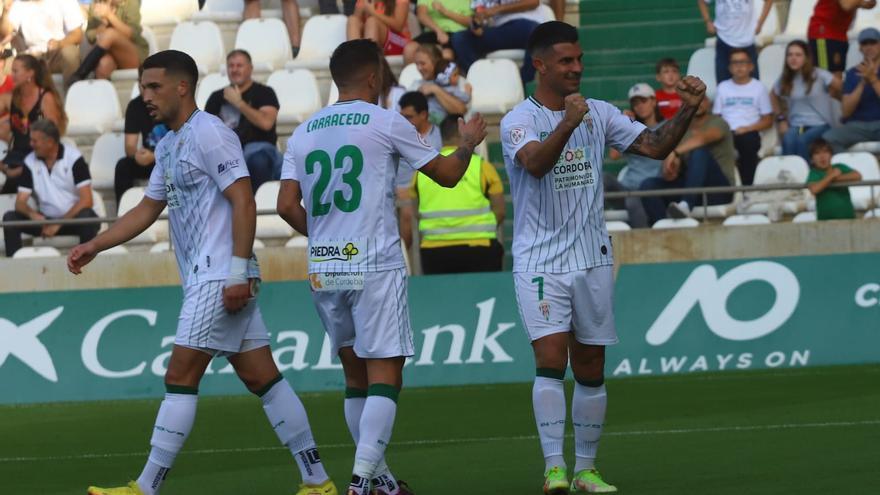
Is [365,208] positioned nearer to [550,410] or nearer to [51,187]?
[550,410]

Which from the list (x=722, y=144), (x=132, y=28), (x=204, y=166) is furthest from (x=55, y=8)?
(x=204, y=166)

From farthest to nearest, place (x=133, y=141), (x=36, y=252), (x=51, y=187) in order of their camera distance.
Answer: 1. (x=133, y=141)
2. (x=51, y=187)
3. (x=36, y=252)

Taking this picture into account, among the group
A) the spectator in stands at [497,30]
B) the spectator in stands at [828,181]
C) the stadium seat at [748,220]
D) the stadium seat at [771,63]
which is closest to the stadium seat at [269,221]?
the spectator in stands at [497,30]

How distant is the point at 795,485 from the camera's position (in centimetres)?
858

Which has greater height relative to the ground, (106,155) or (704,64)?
(704,64)

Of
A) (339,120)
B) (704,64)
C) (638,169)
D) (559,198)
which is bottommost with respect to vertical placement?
(638,169)

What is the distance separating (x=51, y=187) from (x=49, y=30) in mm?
4035

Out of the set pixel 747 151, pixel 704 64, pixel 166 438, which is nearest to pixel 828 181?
pixel 747 151

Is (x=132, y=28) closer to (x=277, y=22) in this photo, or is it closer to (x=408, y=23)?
(x=277, y=22)

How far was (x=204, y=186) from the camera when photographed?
852 centimetres

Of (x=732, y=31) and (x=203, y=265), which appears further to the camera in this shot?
(x=732, y=31)

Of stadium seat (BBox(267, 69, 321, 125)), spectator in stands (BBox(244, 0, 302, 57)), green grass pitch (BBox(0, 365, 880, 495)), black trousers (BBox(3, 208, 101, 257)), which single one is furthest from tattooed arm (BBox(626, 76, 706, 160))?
spectator in stands (BBox(244, 0, 302, 57))

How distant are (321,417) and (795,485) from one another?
5537 mm

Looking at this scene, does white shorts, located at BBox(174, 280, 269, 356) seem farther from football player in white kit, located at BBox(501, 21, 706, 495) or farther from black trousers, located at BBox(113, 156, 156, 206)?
black trousers, located at BBox(113, 156, 156, 206)
